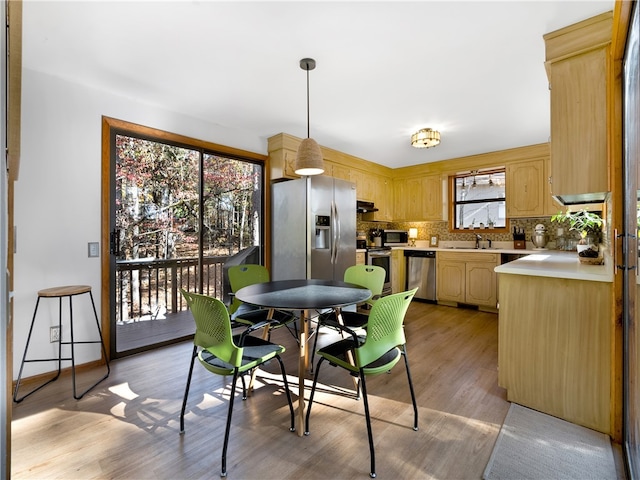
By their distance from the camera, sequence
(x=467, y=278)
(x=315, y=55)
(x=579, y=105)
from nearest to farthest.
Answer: (x=579, y=105) → (x=315, y=55) → (x=467, y=278)

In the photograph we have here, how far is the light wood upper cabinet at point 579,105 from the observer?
5.95 feet

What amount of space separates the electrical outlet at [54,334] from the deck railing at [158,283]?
0.95m

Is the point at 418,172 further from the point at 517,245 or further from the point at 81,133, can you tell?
the point at 81,133

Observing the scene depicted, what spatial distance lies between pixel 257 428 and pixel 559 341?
188 centimetres

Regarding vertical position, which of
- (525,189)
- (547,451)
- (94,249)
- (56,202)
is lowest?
(547,451)

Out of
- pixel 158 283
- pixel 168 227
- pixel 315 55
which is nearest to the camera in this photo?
pixel 315 55

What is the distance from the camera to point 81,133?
2.60 m

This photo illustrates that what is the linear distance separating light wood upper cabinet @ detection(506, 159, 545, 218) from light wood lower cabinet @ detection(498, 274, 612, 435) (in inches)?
116

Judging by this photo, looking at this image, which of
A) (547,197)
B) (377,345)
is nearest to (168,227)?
(377,345)

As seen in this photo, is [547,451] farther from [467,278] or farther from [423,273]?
[423,273]

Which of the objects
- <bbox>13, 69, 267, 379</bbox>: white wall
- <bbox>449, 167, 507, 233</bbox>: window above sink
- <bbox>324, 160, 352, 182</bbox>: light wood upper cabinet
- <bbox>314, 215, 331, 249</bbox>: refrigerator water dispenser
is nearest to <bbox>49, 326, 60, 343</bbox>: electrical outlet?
<bbox>13, 69, 267, 379</bbox>: white wall

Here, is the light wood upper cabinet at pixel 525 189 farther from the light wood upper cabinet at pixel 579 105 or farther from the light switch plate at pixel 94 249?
the light switch plate at pixel 94 249

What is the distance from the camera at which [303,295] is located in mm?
2021

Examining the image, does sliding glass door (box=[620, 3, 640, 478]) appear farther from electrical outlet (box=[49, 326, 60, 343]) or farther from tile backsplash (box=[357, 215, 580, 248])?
electrical outlet (box=[49, 326, 60, 343])
